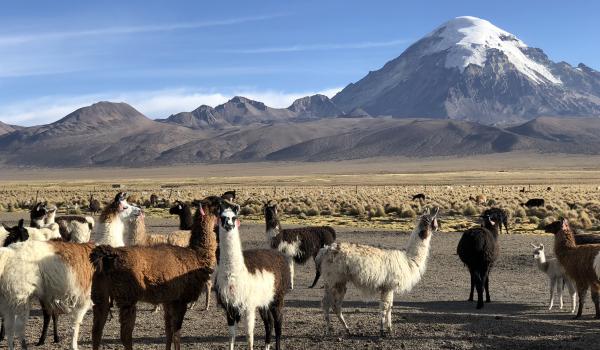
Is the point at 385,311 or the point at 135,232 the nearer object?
the point at 385,311

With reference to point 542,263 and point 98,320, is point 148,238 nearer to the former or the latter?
point 98,320

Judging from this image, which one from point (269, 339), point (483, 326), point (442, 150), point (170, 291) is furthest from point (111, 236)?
point (442, 150)

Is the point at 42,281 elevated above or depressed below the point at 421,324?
above

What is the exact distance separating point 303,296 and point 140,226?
3600mm

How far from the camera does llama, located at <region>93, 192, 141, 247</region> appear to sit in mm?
10711

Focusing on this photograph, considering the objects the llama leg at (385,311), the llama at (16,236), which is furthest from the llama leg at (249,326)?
the llama at (16,236)

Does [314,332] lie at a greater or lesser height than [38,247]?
lesser

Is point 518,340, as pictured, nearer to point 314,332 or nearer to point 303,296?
point 314,332

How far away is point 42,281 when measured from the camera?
8508mm

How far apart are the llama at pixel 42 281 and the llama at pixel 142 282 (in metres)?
0.54

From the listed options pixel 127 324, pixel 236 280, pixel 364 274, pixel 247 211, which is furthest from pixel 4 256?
pixel 247 211

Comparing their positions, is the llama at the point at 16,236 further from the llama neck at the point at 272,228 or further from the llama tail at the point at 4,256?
the llama neck at the point at 272,228

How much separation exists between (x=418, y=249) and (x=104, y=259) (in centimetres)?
498

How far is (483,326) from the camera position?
34.1 feet
